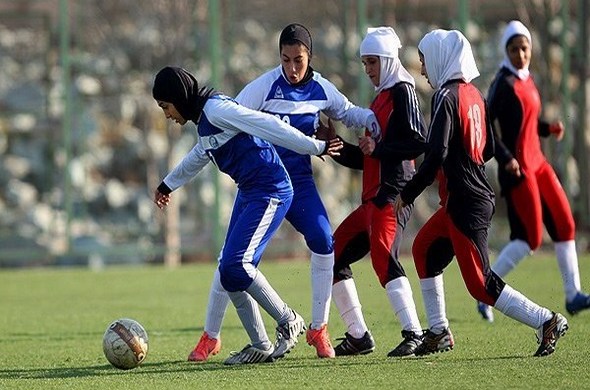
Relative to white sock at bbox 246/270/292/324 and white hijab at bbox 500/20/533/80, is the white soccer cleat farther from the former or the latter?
white hijab at bbox 500/20/533/80

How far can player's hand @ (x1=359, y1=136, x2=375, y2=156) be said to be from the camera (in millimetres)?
8758

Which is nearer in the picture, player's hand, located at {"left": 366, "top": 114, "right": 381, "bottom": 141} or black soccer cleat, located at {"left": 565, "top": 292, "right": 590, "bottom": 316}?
player's hand, located at {"left": 366, "top": 114, "right": 381, "bottom": 141}

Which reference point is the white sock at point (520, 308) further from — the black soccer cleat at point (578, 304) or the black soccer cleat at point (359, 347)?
the black soccer cleat at point (578, 304)

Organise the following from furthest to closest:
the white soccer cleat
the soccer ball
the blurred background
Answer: the blurred background < the white soccer cleat < the soccer ball

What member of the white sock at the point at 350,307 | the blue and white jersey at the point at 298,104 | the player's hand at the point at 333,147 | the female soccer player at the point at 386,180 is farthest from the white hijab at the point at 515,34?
the player's hand at the point at 333,147

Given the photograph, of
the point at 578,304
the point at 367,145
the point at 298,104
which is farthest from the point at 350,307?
the point at 578,304

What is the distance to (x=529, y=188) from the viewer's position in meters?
11.0

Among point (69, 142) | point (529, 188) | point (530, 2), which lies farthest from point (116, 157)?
point (529, 188)

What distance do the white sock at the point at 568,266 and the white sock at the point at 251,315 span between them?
127 inches

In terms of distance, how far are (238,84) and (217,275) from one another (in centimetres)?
1164

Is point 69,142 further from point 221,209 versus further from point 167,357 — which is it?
point 167,357

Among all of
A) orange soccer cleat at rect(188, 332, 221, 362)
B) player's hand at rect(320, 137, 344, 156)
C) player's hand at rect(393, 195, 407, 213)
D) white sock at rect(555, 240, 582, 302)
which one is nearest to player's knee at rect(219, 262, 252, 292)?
orange soccer cleat at rect(188, 332, 221, 362)

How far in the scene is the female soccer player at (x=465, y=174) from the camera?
8.30 meters

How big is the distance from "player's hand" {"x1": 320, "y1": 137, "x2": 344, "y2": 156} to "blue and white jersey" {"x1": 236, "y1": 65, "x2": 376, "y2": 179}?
539mm
